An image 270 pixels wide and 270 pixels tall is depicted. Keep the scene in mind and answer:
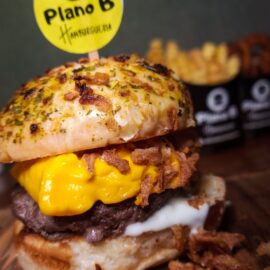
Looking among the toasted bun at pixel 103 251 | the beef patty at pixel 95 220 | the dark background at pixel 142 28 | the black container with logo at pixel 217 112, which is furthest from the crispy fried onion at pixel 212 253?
the dark background at pixel 142 28

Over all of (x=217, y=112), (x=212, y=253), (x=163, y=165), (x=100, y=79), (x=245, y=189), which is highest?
(x=100, y=79)

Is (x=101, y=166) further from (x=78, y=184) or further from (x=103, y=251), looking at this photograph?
(x=103, y=251)

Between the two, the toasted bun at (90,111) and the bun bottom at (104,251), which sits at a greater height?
the toasted bun at (90,111)

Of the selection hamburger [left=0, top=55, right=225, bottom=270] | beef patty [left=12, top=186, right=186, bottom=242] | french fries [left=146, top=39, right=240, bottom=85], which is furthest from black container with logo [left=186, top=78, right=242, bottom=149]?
beef patty [left=12, top=186, right=186, bottom=242]

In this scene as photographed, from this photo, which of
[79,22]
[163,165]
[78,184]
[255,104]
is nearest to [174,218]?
[163,165]

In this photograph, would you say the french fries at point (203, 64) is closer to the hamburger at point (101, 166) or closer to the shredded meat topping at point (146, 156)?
the hamburger at point (101, 166)

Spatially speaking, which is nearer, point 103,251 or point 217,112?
point 103,251

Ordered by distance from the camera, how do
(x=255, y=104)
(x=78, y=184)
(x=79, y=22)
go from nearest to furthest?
(x=78, y=184), (x=79, y=22), (x=255, y=104)

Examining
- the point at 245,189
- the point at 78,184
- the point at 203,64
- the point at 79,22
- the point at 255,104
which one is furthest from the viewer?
the point at 255,104
